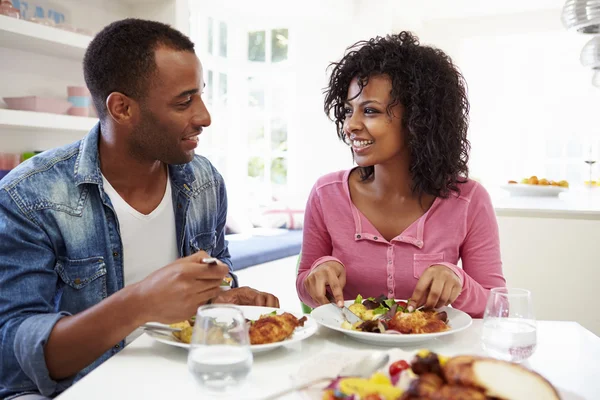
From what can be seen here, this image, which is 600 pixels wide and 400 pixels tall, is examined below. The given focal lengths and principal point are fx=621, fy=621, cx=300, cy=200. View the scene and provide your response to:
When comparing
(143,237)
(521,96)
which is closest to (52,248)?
(143,237)

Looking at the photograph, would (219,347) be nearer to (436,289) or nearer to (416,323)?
(416,323)

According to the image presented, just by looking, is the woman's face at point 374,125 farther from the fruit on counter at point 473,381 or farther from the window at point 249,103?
the window at point 249,103

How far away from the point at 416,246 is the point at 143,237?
2.37 feet

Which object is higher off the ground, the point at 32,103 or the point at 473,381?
the point at 32,103

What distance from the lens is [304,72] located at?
251 inches

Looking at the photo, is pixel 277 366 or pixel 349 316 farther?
pixel 349 316

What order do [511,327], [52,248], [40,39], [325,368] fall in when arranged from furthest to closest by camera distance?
[40,39], [52,248], [511,327], [325,368]

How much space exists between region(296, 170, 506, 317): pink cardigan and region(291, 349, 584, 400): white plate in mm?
619

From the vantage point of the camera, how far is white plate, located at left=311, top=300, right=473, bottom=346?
1.14 m

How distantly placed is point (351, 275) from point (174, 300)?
73cm

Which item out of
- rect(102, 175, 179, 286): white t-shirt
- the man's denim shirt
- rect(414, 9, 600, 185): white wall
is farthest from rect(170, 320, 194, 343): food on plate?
rect(414, 9, 600, 185): white wall

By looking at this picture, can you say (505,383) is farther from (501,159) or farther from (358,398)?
(501,159)

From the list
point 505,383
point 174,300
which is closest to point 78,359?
point 174,300

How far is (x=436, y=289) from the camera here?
1299 millimetres
